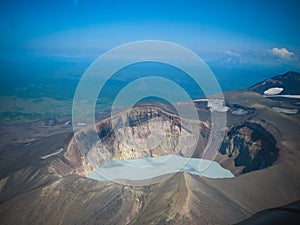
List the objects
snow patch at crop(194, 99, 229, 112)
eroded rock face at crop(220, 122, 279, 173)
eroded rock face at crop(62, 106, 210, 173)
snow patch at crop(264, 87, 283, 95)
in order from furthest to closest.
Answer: snow patch at crop(264, 87, 283, 95), snow patch at crop(194, 99, 229, 112), eroded rock face at crop(62, 106, 210, 173), eroded rock face at crop(220, 122, 279, 173)

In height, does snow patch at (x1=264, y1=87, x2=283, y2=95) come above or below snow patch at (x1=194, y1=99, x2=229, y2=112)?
above

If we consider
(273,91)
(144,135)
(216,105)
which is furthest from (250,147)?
(273,91)

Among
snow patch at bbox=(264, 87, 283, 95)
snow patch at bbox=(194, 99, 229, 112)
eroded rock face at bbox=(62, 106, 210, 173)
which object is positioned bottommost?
eroded rock face at bbox=(62, 106, 210, 173)

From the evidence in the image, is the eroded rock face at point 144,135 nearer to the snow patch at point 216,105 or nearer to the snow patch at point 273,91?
the snow patch at point 216,105

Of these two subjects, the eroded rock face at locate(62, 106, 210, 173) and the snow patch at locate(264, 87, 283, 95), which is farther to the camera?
the snow patch at locate(264, 87, 283, 95)

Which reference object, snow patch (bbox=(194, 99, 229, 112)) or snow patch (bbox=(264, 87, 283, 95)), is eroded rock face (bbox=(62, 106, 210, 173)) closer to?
snow patch (bbox=(194, 99, 229, 112))

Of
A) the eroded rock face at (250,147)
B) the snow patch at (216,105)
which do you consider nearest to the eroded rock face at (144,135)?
the eroded rock face at (250,147)

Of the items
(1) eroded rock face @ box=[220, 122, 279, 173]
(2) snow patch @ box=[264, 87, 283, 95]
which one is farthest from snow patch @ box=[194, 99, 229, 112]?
(2) snow patch @ box=[264, 87, 283, 95]

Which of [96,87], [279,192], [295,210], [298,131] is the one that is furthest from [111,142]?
[96,87]

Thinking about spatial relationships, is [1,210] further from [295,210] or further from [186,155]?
[186,155]

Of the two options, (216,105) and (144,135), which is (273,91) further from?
(144,135)
